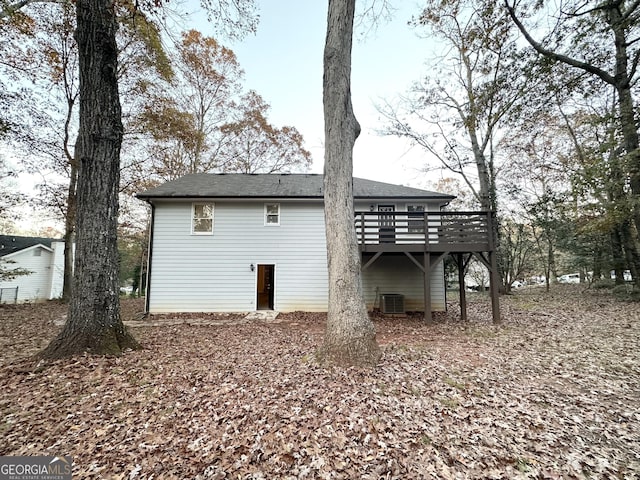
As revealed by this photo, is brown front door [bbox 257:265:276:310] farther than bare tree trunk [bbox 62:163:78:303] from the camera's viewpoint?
Yes

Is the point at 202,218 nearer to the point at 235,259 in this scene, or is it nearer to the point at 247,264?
the point at 235,259

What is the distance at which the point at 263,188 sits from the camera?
1070 cm

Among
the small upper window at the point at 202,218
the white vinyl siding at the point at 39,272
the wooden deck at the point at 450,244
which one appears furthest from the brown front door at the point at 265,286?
the white vinyl siding at the point at 39,272

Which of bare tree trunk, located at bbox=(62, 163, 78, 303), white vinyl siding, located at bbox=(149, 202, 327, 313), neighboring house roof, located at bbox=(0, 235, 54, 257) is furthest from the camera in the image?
neighboring house roof, located at bbox=(0, 235, 54, 257)

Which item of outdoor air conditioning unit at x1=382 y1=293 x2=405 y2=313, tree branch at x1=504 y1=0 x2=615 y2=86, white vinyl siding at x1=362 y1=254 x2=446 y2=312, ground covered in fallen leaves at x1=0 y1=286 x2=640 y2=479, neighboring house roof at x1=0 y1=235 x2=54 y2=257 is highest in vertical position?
tree branch at x1=504 y1=0 x2=615 y2=86

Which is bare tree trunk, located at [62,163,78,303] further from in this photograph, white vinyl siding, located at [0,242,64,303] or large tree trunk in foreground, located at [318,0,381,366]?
large tree trunk in foreground, located at [318,0,381,366]

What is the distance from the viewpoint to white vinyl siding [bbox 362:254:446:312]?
33.1ft

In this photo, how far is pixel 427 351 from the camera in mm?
5223

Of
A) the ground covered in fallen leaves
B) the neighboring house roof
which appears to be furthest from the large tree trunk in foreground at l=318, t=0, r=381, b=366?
the neighboring house roof

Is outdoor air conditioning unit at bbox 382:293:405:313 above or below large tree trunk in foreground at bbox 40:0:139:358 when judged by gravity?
below

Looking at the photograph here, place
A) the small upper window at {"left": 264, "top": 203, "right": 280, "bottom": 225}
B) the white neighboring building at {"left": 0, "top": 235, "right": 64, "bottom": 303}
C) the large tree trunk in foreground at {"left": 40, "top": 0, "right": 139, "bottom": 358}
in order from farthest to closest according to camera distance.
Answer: the white neighboring building at {"left": 0, "top": 235, "right": 64, "bottom": 303}, the small upper window at {"left": 264, "top": 203, "right": 280, "bottom": 225}, the large tree trunk in foreground at {"left": 40, "top": 0, "right": 139, "bottom": 358}

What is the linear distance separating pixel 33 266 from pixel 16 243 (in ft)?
5.86

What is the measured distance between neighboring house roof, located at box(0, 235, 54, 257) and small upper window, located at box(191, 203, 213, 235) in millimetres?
14478

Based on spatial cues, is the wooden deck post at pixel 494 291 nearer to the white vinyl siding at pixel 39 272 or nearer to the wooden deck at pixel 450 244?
the wooden deck at pixel 450 244
